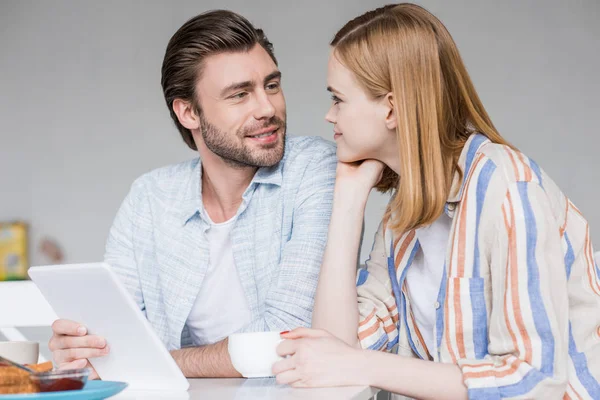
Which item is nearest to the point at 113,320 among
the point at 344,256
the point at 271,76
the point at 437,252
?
the point at 344,256

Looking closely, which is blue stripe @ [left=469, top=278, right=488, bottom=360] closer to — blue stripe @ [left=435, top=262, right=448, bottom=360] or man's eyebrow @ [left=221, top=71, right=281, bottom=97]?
blue stripe @ [left=435, top=262, right=448, bottom=360]

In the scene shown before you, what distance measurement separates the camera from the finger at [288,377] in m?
1.06

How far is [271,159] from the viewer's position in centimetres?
179

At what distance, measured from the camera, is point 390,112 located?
1.31 meters

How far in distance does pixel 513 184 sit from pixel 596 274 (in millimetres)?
245

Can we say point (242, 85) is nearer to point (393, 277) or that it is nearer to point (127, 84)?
point (393, 277)

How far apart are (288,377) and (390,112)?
0.50 metres

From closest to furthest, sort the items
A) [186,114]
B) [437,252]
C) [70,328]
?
1. [70,328]
2. [437,252]
3. [186,114]

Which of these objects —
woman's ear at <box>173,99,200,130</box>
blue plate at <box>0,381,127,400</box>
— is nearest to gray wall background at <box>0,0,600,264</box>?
woman's ear at <box>173,99,200,130</box>

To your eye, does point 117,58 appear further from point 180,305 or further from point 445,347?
point 445,347

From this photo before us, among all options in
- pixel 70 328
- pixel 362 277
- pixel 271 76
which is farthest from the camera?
pixel 271 76

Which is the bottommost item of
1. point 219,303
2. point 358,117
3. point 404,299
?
point 219,303

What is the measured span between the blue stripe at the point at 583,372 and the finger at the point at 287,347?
43cm

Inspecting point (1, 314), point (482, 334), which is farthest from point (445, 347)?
point (1, 314)
